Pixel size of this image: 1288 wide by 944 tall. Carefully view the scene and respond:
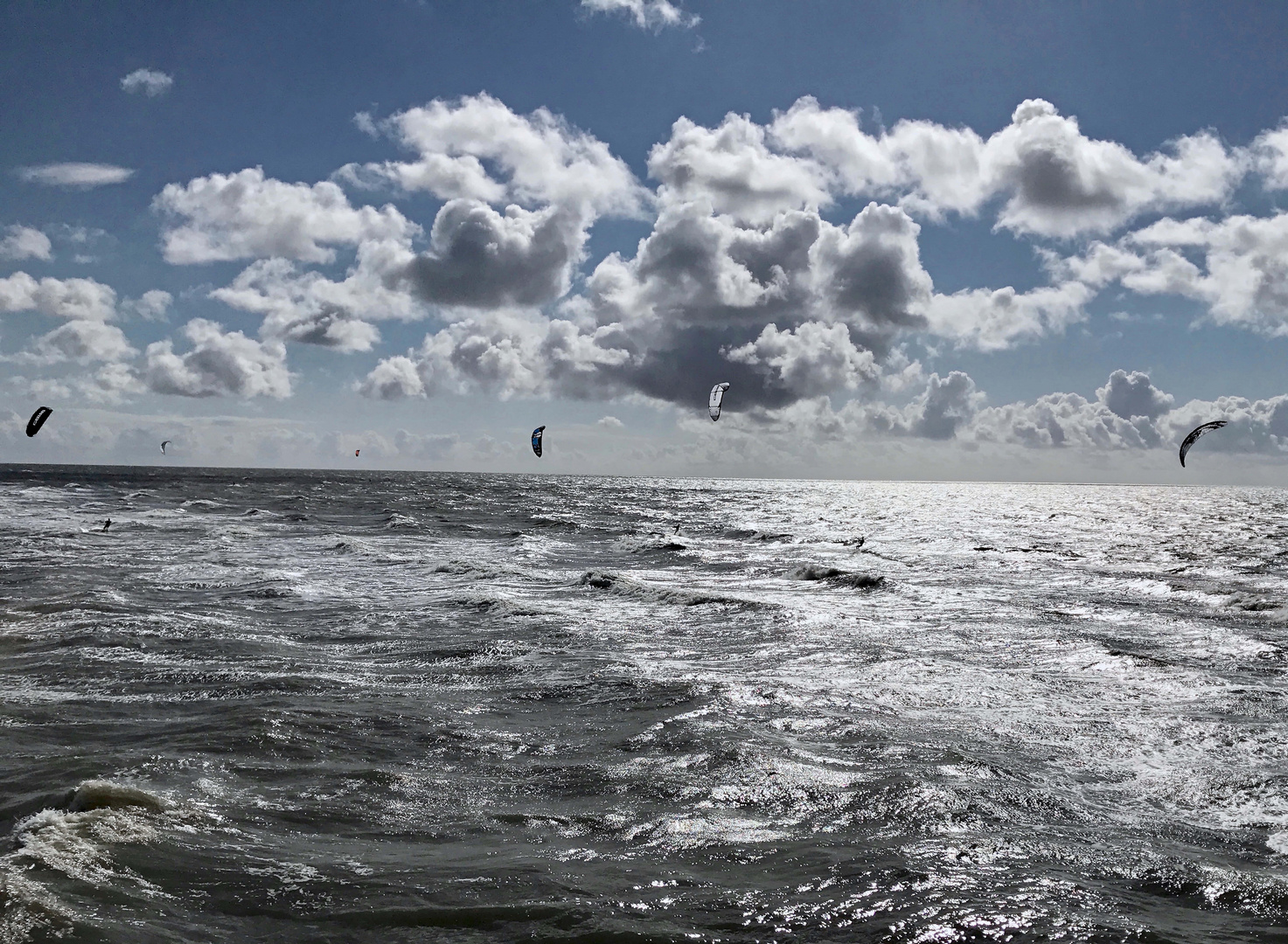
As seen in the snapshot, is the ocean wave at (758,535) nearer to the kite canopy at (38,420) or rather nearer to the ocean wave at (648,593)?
the ocean wave at (648,593)

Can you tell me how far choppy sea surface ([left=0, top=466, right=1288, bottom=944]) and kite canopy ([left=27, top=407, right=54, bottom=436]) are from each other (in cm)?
897

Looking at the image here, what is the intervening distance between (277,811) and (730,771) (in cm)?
417

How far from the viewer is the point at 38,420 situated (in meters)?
29.7

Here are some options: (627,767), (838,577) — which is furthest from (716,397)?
(627,767)

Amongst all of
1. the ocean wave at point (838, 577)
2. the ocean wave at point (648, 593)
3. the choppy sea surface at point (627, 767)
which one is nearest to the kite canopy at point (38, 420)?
the choppy sea surface at point (627, 767)

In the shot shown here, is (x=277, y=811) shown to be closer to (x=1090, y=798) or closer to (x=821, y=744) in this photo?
(x=821, y=744)

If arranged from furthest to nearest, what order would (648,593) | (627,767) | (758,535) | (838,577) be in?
(758,535) → (838,577) → (648,593) → (627,767)

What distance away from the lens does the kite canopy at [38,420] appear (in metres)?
28.5

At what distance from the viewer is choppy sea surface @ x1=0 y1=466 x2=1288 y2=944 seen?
577 cm

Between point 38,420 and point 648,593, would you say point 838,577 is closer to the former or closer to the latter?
point 648,593

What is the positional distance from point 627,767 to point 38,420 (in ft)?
97.0

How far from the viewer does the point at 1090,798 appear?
837 centimetres

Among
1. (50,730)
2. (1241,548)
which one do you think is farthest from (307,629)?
(1241,548)

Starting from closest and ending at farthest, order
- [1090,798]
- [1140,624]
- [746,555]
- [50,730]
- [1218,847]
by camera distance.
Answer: [1218,847] < [1090,798] < [50,730] < [1140,624] < [746,555]
